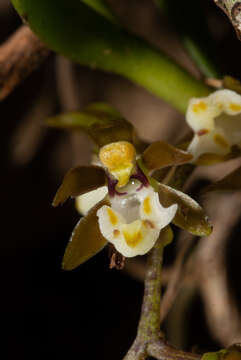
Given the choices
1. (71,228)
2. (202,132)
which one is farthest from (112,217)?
(71,228)

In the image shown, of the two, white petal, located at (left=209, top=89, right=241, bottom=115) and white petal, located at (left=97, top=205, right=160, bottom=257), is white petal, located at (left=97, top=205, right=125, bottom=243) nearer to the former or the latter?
white petal, located at (left=97, top=205, right=160, bottom=257)

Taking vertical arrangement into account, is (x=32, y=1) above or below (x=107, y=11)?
above

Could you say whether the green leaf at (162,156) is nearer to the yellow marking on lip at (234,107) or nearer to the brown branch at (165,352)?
the yellow marking on lip at (234,107)


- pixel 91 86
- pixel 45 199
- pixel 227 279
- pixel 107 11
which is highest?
pixel 107 11

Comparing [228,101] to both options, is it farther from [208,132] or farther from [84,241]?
[84,241]

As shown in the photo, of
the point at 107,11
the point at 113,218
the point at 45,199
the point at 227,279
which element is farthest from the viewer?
the point at 45,199

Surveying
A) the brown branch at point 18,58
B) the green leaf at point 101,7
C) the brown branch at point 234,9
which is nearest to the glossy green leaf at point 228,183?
the brown branch at point 234,9

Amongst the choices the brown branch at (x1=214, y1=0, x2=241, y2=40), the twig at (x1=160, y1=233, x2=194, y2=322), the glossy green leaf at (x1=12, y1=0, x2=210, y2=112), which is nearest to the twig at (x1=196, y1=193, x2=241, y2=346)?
the twig at (x1=160, y1=233, x2=194, y2=322)

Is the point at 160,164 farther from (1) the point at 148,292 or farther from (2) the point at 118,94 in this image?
(2) the point at 118,94

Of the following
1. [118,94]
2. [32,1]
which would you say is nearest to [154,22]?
[118,94]
